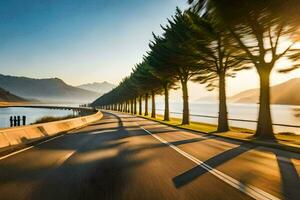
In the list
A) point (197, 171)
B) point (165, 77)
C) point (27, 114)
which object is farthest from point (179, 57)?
point (27, 114)

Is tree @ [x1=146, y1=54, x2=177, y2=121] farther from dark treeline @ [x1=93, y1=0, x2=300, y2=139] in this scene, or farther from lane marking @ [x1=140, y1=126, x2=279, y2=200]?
lane marking @ [x1=140, y1=126, x2=279, y2=200]

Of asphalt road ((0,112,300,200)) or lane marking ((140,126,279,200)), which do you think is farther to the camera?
asphalt road ((0,112,300,200))

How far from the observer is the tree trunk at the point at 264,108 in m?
22.1

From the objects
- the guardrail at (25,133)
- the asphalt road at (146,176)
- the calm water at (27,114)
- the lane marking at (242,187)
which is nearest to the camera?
the lane marking at (242,187)

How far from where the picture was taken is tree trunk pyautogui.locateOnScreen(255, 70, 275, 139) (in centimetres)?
2214

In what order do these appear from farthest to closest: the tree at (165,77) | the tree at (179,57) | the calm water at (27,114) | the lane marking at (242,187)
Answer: the calm water at (27,114) < the tree at (165,77) < the tree at (179,57) < the lane marking at (242,187)

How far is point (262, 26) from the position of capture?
69.5ft

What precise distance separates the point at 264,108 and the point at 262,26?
4.97 meters

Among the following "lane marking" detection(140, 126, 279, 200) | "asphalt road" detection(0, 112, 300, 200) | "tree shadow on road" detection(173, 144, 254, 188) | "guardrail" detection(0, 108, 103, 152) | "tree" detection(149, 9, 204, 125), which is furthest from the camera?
"tree" detection(149, 9, 204, 125)

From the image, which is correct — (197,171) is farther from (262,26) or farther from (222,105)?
(222,105)

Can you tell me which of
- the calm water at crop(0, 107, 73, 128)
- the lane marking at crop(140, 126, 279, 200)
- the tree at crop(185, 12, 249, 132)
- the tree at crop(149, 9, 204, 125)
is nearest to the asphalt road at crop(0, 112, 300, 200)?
the lane marking at crop(140, 126, 279, 200)

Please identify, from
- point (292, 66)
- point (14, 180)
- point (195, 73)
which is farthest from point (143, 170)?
point (195, 73)

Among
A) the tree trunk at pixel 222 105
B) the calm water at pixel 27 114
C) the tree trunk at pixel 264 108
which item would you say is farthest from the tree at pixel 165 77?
the tree trunk at pixel 264 108

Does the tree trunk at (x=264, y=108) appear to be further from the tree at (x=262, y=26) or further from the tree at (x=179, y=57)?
the tree at (x=179, y=57)
